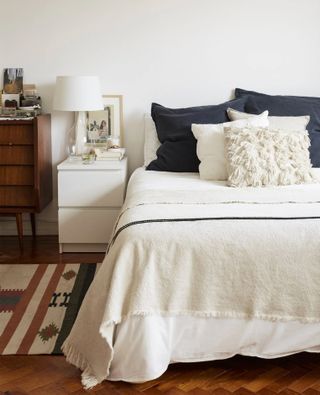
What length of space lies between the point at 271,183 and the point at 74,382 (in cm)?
149

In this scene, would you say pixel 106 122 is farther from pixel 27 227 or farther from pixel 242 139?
pixel 242 139

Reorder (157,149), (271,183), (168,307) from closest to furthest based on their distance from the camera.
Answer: (168,307)
(271,183)
(157,149)

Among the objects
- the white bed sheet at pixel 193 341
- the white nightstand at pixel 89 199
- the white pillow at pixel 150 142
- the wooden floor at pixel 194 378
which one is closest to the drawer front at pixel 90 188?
the white nightstand at pixel 89 199

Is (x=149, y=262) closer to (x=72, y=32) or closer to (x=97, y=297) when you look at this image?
(x=97, y=297)

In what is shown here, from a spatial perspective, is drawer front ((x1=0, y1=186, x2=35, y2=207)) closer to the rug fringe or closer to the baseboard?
the baseboard

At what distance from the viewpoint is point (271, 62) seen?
379 cm

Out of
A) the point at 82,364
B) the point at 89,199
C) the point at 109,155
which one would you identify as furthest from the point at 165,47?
the point at 82,364

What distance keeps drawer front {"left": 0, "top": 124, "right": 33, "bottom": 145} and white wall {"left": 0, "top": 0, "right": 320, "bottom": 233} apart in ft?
1.39

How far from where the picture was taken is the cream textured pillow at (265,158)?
279cm

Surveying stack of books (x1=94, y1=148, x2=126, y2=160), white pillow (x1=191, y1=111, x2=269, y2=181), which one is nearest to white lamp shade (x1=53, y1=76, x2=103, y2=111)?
stack of books (x1=94, y1=148, x2=126, y2=160)

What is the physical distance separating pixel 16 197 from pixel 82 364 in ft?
5.78

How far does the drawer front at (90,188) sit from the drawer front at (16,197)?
24 cm

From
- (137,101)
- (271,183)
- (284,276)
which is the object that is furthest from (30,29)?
(284,276)

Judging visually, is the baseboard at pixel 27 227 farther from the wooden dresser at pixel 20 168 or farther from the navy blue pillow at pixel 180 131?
the navy blue pillow at pixel 180 131
